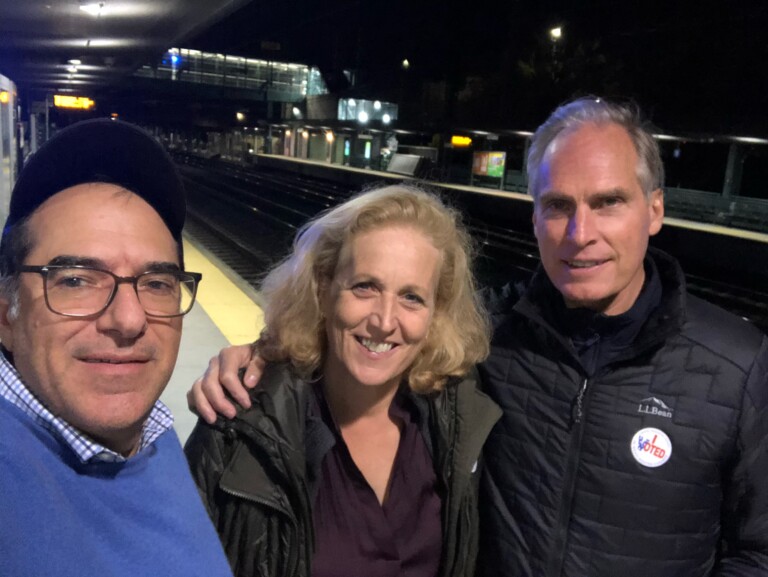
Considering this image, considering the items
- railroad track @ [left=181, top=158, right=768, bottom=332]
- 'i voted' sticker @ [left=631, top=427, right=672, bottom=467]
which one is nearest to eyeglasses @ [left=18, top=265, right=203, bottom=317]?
'i voted' sticker @ [left=631, top=427, right=672, bottom=467]

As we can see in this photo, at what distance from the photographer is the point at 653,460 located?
182 centimetres

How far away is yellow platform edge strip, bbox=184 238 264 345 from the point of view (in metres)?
6.68

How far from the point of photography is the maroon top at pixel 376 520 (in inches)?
72.9

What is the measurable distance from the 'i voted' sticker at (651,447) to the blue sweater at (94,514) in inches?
44.6

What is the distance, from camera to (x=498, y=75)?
119 feet

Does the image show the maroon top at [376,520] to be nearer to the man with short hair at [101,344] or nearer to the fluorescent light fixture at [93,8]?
the man with short hair at [101,344]

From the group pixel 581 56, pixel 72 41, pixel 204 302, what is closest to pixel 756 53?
pixel 581 56

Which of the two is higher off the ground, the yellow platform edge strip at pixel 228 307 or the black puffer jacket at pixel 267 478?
the black puffer jacket at pixel 267 478

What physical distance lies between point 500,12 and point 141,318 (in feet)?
134

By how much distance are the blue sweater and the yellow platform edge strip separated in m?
4.28

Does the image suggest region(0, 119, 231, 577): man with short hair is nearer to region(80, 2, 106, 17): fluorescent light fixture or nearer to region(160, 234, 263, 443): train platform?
region(160, 234, 263, 443): train platform

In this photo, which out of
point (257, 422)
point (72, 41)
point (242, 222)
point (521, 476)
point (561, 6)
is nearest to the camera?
point (257, 422)

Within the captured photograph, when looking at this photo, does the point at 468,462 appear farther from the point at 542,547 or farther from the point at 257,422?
the point at 257,422

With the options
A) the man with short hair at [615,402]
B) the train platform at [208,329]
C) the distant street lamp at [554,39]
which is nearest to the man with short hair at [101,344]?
the man with short hair at [615,402]
